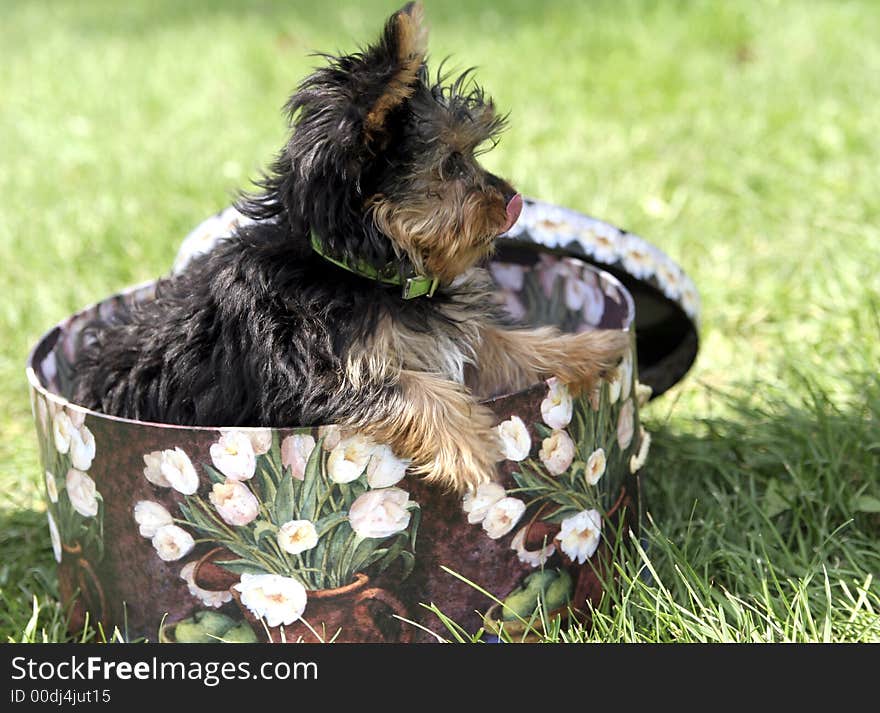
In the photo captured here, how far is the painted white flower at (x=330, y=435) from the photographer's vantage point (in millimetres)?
2393

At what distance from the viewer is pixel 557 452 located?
263 cm

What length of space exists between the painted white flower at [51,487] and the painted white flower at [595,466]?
4.69 feet

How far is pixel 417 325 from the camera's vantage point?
2.71 meters

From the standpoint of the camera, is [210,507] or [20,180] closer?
[210,507]

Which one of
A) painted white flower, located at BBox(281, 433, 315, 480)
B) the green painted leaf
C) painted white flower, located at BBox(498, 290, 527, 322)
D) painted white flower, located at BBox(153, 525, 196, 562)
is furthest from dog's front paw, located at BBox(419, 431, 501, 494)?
painted white flower, located at BBox(498, 290, 527, 322)

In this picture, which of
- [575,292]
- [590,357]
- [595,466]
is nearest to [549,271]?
[575,292]

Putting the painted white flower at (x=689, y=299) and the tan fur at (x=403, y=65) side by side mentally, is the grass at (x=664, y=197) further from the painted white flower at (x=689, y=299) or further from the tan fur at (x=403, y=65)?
the tan fur at (x=403, y=65)

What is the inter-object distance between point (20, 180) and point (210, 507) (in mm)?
4850

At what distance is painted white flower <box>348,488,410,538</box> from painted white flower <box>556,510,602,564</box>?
1.51 ft

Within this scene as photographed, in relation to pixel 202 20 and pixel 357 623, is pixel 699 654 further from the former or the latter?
pixel 202 20

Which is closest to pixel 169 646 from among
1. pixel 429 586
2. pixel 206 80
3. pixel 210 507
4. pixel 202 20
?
pixel 210 507

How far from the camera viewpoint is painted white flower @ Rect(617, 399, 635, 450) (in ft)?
9.51

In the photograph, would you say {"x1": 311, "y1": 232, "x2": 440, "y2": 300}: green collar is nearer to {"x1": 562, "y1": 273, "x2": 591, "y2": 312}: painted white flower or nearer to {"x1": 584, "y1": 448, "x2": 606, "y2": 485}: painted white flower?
{"x1": 584, "y1": 448, "x2": 606, "y2": 485}: painted white flower

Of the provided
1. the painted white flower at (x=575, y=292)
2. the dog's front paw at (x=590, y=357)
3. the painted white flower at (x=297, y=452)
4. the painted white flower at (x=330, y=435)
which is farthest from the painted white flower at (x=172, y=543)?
the painted white flower at (x=575, y=292)
